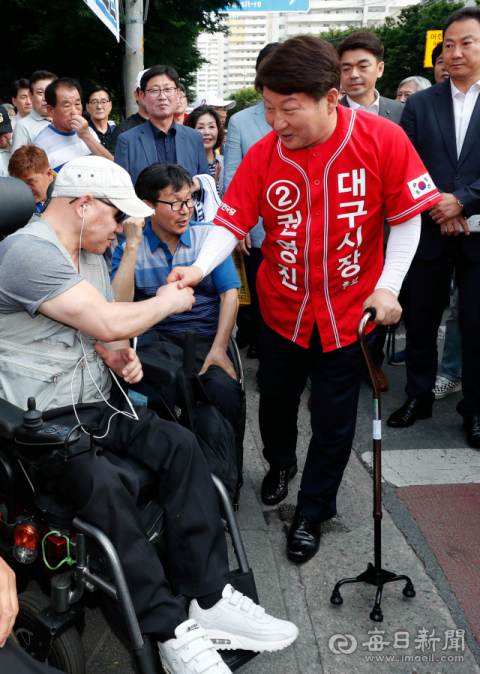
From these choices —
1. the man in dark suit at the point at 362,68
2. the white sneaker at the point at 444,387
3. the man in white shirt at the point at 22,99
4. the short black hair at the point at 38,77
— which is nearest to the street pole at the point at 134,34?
the man in white shirt at the point at 22,99

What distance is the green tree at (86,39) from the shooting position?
17109 millimetres

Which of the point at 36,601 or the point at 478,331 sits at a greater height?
the point at 478,331

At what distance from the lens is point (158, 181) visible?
3182mm

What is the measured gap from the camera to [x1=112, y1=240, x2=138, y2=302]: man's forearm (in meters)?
2.87

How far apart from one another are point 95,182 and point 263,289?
0.95m

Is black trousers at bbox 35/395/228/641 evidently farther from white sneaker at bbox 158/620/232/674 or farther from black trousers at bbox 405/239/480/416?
black trousers at bbox 405/239/480/416

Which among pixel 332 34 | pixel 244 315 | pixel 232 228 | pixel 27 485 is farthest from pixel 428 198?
pixel 332 34

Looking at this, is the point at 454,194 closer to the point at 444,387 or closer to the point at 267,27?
the point at 444,387

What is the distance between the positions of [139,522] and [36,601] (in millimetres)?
444

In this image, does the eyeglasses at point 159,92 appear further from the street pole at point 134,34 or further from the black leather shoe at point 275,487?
the street pole at point 134,34

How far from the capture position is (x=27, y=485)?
2.07 metres

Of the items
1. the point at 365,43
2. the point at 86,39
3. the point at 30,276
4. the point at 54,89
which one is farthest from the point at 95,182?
the point at 86,39

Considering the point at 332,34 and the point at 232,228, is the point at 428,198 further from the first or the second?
the point at 332,34

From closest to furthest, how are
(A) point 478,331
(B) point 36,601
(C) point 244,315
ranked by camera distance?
(B) point 36,601
(A) point 478,331
(C) point 244,315
